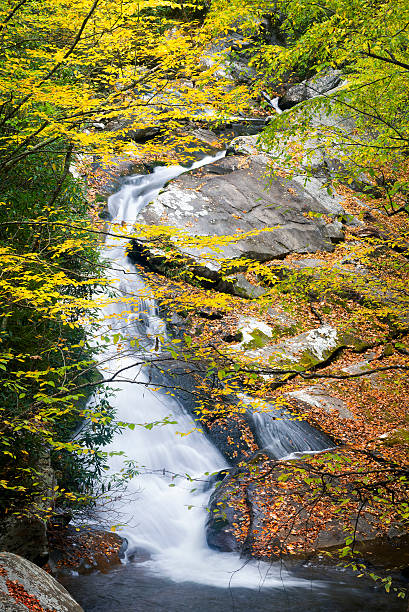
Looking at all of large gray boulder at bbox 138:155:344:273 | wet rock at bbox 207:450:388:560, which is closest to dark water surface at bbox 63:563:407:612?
wet rock at bbox 207:450:388:560

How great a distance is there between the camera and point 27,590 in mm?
3107

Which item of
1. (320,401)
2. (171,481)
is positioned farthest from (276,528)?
(320,401)

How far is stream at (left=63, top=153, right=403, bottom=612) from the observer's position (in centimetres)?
488

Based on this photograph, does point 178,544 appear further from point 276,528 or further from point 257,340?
point 257,340

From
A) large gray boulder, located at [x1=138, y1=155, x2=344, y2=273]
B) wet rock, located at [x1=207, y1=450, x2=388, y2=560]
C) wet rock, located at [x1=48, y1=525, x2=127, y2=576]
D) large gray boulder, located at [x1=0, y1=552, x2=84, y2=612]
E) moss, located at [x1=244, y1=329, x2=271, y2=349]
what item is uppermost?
large gray boulder, located at [x1=138, y1=155, x2=344, y2=273]

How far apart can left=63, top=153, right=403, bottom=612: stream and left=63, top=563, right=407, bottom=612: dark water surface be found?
0.04 feet

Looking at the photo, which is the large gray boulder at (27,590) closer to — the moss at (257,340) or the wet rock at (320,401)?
the wet rock at (320,401)

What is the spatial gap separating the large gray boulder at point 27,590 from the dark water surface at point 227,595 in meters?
1.60

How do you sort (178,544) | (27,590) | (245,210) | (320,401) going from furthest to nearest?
(245,210)
(320,401)
(178,544)
(27,590)

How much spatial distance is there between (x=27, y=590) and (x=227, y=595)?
9.52ft

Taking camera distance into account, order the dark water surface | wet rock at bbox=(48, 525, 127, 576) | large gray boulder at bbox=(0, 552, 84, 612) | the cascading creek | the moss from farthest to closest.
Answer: the moss
the cascading creek
wet rock at bbox=(48, 525, 127, 576)
the dark water surface
large gray boulder at bbox=(0, 552, 84, 612)

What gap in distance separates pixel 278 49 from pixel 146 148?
1960mm

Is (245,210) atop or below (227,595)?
atop

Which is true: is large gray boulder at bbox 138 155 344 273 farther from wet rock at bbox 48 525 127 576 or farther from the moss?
wet rock at bbox 48 525 127 576
